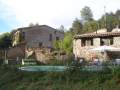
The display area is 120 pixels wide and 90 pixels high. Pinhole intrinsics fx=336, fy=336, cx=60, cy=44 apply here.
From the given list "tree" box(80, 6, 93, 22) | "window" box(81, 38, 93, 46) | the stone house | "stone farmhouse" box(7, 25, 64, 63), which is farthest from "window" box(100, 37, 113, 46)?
"tree" box(80, 6, 93, 22)

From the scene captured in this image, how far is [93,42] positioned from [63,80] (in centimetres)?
2516

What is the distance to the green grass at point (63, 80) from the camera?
17266 mm

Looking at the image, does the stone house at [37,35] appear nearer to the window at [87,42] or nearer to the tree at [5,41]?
the tree at [5,41]

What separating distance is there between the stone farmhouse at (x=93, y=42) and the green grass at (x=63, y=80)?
64.9ft

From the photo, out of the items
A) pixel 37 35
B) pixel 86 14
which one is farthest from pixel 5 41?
pixel 86 14

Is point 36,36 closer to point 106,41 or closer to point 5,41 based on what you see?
point 5,41

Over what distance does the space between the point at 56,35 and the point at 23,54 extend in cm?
1202

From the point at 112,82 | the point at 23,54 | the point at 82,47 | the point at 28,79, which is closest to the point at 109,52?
the point at 82,47

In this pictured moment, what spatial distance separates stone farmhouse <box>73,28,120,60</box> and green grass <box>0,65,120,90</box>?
19.8 metres

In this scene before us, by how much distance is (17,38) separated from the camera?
6219cm

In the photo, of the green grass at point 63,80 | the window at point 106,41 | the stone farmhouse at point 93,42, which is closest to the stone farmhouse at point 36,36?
the stone farmhouse at point 93,42

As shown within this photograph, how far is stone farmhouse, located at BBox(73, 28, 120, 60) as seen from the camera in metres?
41.4

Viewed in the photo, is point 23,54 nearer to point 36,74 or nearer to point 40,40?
point 40,40

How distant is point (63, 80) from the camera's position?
19047 mm
